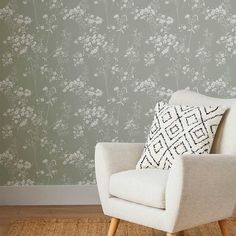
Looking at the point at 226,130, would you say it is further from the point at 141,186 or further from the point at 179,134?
the point at 141,186

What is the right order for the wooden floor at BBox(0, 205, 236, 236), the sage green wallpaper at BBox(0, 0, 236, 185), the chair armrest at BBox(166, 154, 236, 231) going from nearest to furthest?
the chair armrest at BBox(166, 154, 236, 231) → the wooden floor at BBox(0, 205, 236, 236) → the sage green wallpaper at BBox(0, 0, 236, 185)

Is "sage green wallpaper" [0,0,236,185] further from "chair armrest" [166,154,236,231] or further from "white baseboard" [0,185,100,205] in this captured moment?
"chair armrest" [166,154,236,231]

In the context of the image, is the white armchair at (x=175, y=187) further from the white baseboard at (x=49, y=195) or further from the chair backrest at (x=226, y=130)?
the white baseboard at (x=49, y=195)

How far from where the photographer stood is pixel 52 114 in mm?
4484

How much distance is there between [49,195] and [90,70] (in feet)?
3.30

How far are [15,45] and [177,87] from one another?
4.14ft

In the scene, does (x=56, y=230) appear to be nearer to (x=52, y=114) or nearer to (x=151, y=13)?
(x=52, y=114)

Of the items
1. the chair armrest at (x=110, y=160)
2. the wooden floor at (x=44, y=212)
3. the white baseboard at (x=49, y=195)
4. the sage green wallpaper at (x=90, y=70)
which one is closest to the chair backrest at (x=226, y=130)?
the chair armrest at (x=110, y=160)

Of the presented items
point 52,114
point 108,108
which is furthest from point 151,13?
point 52,114

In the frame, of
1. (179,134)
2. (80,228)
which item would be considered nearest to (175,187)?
(179,134)

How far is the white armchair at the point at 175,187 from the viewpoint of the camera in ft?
9.91

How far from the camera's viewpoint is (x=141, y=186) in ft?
10.4

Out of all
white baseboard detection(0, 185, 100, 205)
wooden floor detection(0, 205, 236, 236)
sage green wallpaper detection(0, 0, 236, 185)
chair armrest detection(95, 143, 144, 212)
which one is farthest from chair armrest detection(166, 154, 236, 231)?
white baseboard detection(0, 185, 100, 205)

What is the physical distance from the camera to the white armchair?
9.91ft
